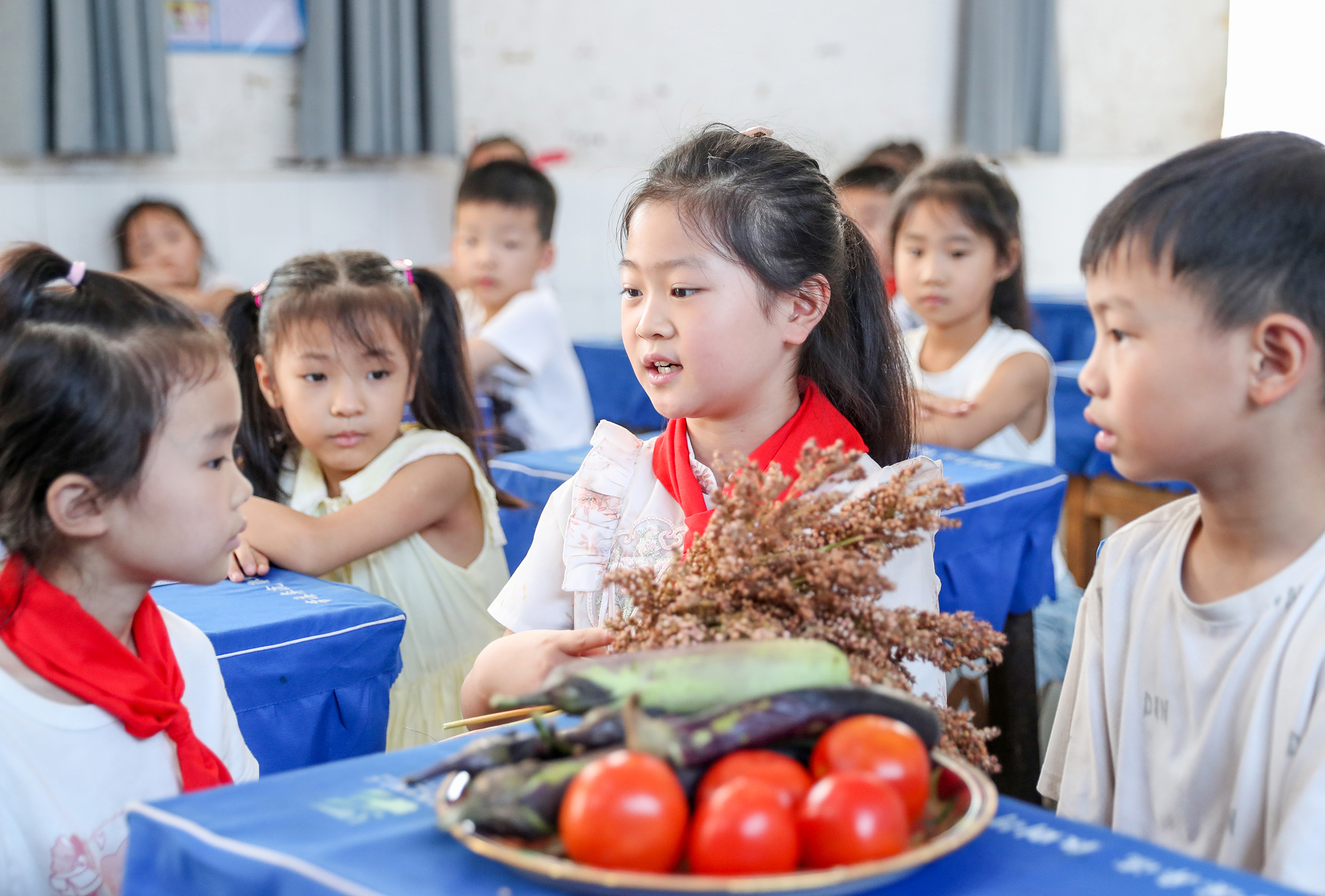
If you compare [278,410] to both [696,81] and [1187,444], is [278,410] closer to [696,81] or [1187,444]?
[1187,444]

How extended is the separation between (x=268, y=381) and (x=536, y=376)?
1659 millimetres

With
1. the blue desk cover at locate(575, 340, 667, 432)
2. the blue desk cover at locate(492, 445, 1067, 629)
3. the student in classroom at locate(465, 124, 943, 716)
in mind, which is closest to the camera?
the student in classroom at locate(465, 124, 943, 716)

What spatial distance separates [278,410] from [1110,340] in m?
1.67

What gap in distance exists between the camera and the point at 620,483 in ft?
5.17

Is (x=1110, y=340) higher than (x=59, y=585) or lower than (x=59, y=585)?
higher

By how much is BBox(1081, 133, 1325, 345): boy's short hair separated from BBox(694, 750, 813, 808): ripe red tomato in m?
0.54

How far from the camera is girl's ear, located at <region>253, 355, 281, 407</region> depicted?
2.24 metres

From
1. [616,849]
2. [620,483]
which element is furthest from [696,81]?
[616,849]

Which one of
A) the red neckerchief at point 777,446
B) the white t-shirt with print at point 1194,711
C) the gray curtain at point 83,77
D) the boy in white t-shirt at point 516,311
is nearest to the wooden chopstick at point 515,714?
the red neckerchief at point 777,446

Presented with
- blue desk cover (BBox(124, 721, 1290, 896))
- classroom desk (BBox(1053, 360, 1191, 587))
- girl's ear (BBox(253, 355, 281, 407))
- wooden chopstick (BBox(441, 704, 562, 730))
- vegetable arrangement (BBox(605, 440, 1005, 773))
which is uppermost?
vegetable arrangement (BBox(605, 440, 1005, 773))

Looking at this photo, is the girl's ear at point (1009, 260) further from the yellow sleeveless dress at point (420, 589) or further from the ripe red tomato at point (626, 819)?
the ripe red tomato at point (626, 819)

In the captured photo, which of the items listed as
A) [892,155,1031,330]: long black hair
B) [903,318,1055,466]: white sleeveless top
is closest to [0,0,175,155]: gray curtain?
[892,155,1031,330]: long black hair

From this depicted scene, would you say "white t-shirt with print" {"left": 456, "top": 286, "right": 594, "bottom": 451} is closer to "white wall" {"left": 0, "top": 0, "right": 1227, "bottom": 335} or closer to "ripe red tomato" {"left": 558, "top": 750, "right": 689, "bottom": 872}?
"white wall" {"left": 0, "top": 0, "right": 1227, "bottom": 335}

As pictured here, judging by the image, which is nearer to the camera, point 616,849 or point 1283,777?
point 616,849
